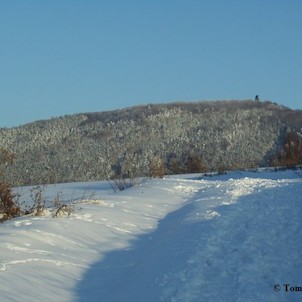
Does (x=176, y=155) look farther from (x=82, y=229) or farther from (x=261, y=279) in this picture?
(x=261, y=279)

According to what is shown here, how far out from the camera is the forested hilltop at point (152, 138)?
40.6 metres

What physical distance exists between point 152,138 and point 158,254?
38881mm

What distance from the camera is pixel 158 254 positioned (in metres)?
7.40

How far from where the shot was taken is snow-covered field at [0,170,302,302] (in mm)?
5777

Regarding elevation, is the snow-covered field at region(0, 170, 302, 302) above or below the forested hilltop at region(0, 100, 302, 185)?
below

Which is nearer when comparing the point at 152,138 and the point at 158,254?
the point at 158,254

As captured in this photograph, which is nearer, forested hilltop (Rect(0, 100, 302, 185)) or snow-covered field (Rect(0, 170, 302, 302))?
snow-covered field (Rect(0, 170, 302, 302))

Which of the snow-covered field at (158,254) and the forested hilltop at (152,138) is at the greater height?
the forested hilltop at (152,138)

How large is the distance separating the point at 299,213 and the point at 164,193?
19.6 feet

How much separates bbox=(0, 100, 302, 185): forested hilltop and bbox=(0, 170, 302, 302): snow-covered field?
2430 cm

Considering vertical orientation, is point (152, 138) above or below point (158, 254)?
above

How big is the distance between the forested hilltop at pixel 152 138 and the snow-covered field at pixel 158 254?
24297mm

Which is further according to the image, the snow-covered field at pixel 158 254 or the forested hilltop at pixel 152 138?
the forested hilltop at pixel 152 138

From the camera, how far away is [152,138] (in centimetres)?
4622
